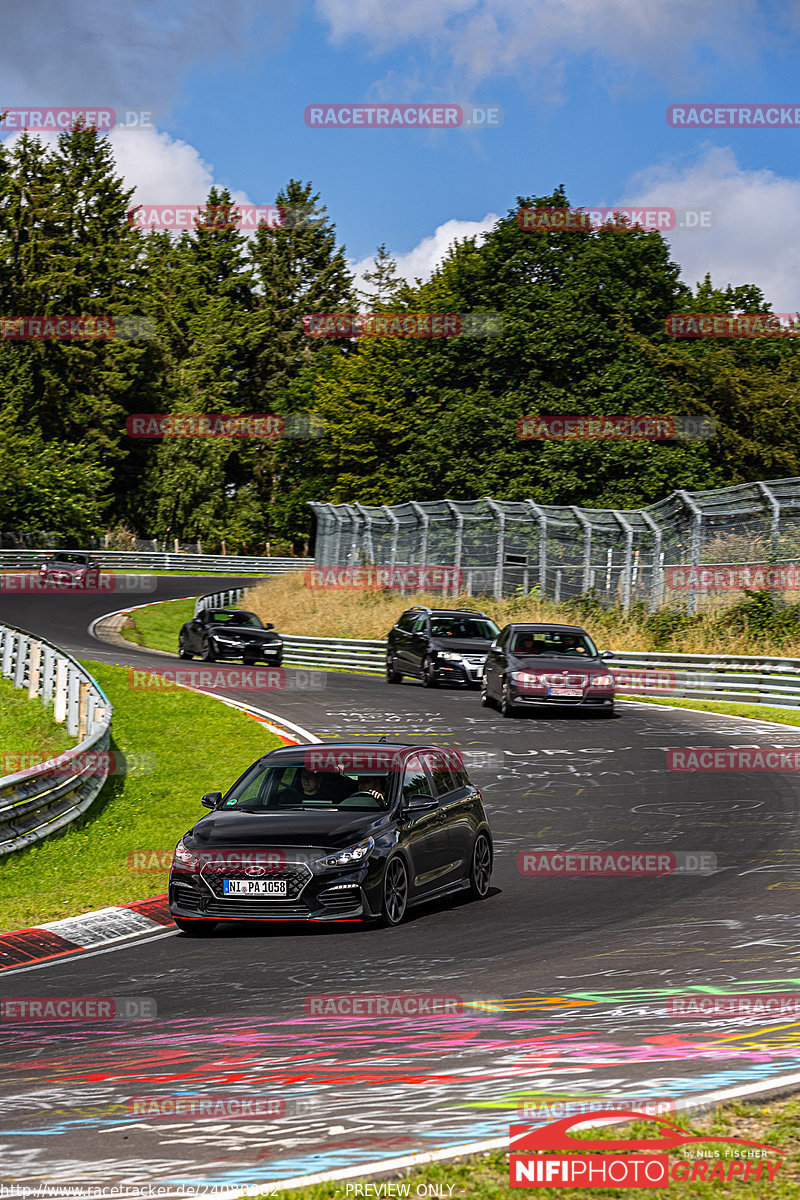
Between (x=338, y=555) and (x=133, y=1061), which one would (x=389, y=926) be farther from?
(x=338, y=555)

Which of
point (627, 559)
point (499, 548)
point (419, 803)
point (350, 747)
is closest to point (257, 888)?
point (419, 803)

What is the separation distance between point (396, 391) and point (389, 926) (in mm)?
64703

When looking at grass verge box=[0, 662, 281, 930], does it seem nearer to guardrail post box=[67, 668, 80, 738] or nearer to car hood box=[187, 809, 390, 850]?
guardrail post box=[67, 668, 80, 738]

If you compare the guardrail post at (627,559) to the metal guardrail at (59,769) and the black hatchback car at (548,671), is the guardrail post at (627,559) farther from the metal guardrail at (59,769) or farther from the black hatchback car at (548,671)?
the metal guardrail at (59,769)

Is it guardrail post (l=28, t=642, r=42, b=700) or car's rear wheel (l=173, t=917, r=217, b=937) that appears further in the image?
guardrail post (l=28, t=642, r=42, b=700)

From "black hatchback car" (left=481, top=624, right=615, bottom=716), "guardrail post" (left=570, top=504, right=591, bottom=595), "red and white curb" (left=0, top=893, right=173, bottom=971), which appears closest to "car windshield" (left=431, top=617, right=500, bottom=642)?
"black hatchback car" (left=481, top=624, right=615, bottom=716)

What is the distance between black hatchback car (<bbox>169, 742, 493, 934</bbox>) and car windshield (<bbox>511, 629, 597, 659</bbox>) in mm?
13923

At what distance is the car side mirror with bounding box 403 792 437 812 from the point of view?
10.9m

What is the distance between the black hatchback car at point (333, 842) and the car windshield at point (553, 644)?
13.9m

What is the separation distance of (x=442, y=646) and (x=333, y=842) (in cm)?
2105

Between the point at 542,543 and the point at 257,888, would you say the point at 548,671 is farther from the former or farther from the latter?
the point at 257,888

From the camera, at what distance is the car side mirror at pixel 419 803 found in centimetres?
1089

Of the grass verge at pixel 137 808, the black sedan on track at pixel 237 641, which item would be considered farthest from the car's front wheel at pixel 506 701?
the black sedan on track at pixel 237 641

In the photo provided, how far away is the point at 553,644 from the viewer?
26047 mm
